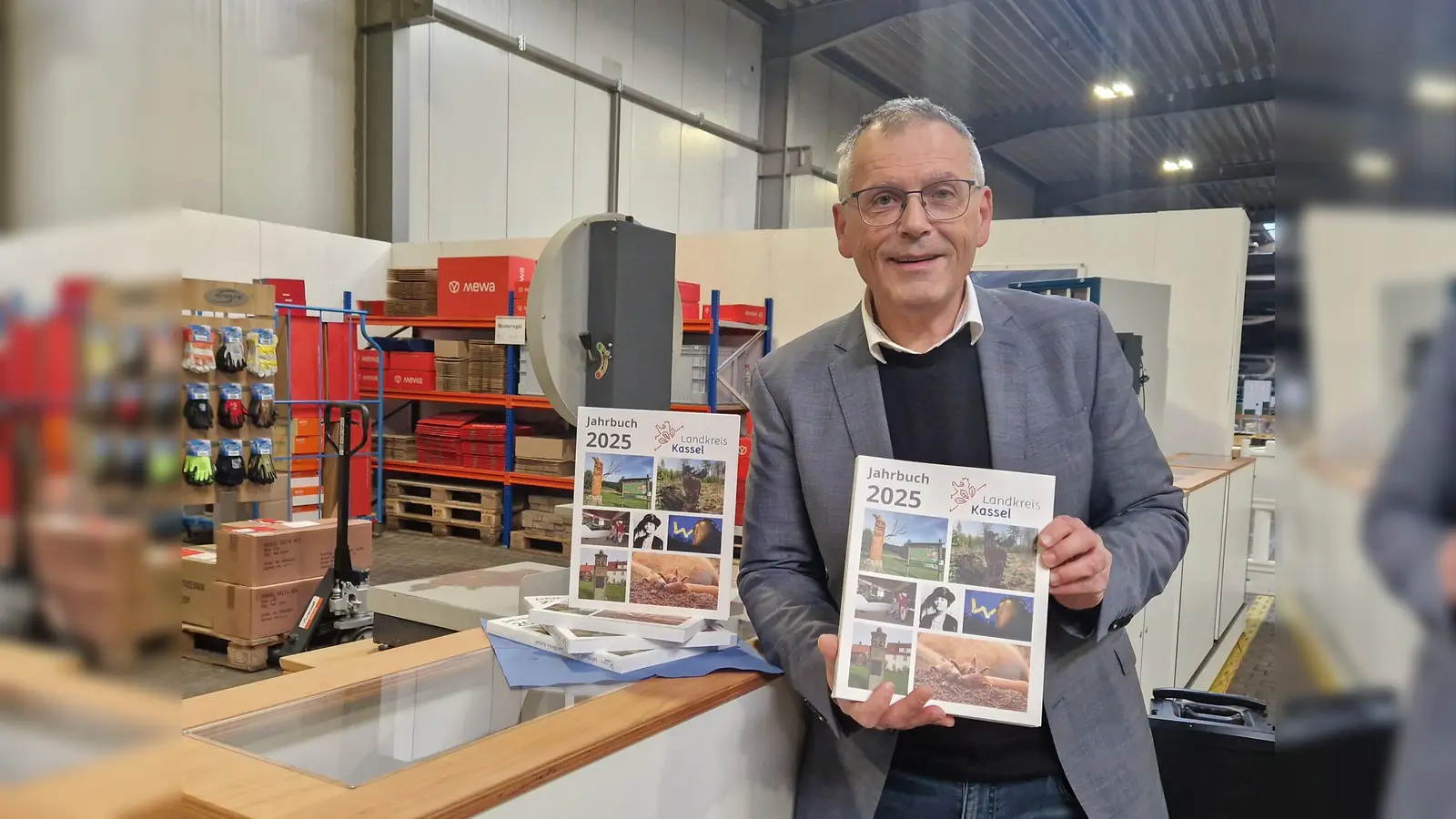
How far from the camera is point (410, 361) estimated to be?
24.8ft

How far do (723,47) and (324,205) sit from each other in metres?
5.34

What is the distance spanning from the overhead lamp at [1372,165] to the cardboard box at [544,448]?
264 inches

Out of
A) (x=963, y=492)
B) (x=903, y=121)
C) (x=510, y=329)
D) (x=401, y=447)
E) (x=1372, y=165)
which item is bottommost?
(x=401, y=447)

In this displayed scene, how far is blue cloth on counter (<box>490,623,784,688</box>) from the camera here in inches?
54.4

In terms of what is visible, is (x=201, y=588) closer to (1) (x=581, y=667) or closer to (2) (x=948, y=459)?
(1) (x=581, y=667)

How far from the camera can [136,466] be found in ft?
0.72

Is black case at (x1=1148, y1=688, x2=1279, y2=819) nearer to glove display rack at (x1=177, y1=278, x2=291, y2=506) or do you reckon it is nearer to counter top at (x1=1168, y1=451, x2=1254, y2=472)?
counter top at (x1=1168, y1=451, x2=1254, y2=472)

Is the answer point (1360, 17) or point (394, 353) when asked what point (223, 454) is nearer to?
point (394, 353)

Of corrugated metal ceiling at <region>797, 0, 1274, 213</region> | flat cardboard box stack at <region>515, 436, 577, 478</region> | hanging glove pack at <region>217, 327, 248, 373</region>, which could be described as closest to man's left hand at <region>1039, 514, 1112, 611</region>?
hanging glove pack at <region>217, 327, 248, 373</region>

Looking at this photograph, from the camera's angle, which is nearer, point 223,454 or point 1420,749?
point 1420,749

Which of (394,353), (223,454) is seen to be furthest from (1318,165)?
(394,353)

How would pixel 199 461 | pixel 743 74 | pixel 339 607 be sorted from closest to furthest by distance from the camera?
pixel 339 607 < pixel 199 461 < pixel 743 74

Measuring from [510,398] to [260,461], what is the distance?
1961 mm

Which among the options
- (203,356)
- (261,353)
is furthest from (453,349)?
(203,356)
